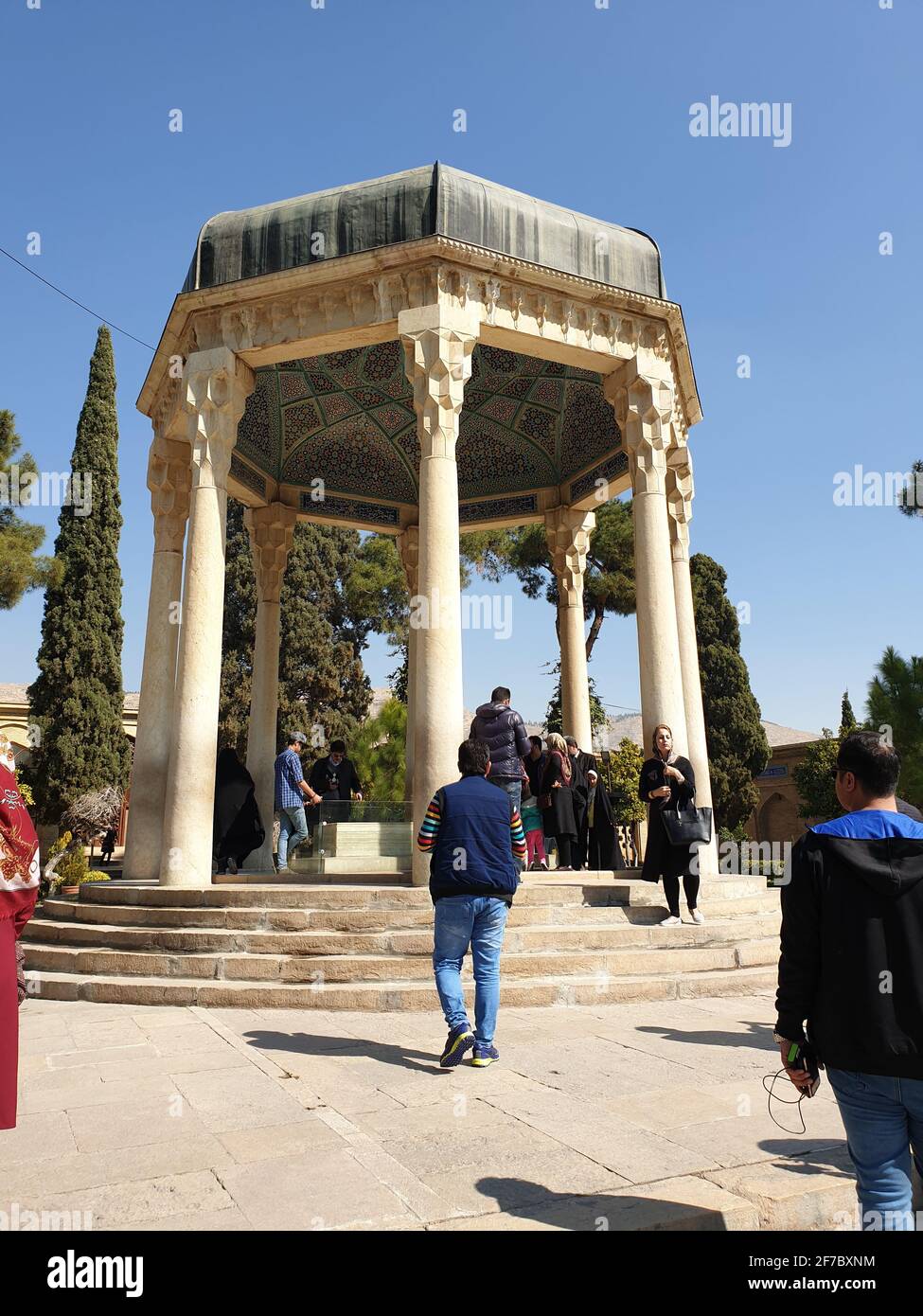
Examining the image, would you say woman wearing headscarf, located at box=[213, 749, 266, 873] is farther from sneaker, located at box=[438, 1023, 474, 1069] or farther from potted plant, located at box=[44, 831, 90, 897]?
potted plant, located at box=[44, 831, 90, 897]

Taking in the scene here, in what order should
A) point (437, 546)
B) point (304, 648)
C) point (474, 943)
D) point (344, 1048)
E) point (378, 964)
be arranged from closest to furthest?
point (474, 943) < point (344, 1048) < point (378, 964) < point (437, 546) < point (304, 648)

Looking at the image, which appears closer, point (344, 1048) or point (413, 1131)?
point (413, 1131)

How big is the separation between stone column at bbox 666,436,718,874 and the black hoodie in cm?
884

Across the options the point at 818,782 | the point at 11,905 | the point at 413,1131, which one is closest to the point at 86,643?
the point at 11,905

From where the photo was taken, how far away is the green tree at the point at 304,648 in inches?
1215

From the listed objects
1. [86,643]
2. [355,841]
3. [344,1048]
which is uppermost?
[86,643]

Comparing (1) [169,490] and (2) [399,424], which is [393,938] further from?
(2) [399,424]

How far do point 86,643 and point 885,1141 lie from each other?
2611cm

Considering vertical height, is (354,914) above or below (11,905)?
below

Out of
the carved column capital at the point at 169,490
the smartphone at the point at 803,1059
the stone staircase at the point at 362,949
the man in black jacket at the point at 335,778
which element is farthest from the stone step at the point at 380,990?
the carved column capital at the point at 169,490

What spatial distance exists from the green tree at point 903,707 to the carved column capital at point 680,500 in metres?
9.59

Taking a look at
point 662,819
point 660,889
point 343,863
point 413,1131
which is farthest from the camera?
point 343,863

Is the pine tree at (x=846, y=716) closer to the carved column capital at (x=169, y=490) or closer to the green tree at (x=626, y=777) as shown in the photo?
the green tree at (x=626, y=777)

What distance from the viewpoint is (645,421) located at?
414 inches
